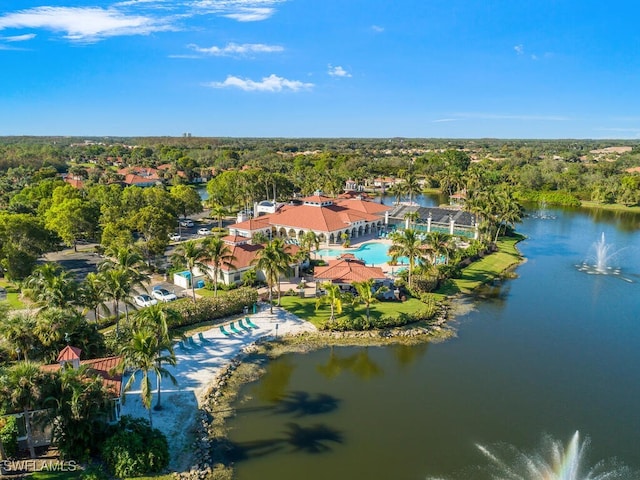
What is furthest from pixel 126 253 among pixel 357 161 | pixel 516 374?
pixel 357 161

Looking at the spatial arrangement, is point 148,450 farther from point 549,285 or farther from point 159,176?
point 159,176

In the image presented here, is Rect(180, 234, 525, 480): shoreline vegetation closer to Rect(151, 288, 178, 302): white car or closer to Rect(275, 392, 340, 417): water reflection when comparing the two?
Rect(275, 392, 340, 417): water reflection

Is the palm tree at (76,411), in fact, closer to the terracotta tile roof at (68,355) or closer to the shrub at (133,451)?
the shrub at (133,451)

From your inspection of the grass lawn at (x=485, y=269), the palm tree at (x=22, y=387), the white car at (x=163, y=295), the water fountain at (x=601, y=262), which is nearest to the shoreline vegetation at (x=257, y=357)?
the grass lawn at (x=485, y=269)

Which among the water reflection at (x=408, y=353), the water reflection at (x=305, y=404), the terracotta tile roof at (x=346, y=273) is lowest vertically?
the water reflection at (x=305, y=404)

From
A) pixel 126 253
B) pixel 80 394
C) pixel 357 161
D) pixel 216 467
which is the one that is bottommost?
pixel 216 467

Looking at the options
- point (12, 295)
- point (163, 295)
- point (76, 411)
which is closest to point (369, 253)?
point (163, 295)
